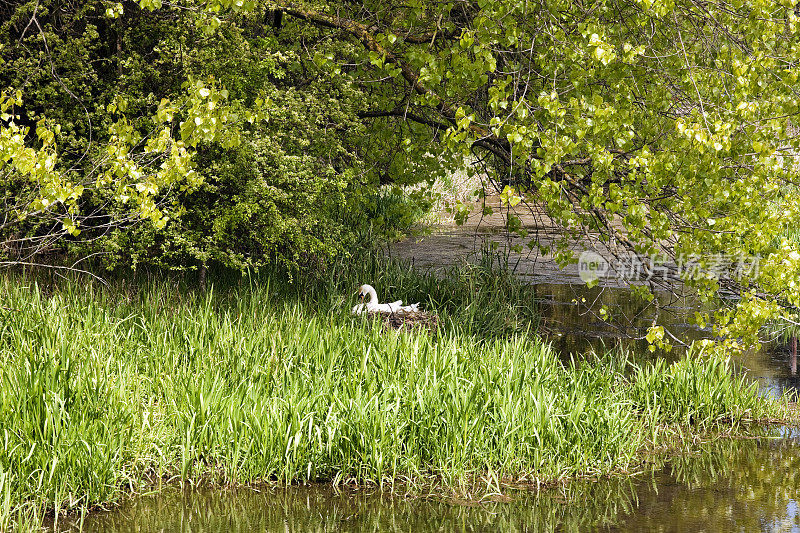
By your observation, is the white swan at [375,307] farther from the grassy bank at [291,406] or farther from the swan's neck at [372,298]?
the grassy bank at [291,406]

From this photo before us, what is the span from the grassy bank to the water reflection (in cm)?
16

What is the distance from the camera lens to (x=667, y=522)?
191 inches

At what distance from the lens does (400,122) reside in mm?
9156

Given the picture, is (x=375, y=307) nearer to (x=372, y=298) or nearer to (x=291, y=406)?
(x=372, y=298)

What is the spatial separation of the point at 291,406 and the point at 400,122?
14.9 feet

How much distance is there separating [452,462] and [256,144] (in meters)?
3.66

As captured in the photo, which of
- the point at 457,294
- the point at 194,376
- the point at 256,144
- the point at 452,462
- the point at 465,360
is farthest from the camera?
the point at 457,294

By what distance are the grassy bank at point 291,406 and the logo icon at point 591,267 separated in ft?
20.2

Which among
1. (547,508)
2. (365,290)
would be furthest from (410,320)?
(547,508)

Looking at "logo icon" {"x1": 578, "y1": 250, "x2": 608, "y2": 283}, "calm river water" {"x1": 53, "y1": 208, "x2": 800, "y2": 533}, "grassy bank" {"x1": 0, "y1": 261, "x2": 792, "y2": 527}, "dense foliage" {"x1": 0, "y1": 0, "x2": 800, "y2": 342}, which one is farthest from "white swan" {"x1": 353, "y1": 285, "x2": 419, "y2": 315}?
"logo icon" {"x1": 578, "y1": 250, "x2": 608, "y2": 283}

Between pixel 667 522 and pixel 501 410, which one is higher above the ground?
pixel 501 410

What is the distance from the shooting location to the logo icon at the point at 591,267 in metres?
13.3

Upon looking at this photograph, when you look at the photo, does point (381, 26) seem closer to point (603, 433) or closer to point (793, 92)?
point (793, 92)

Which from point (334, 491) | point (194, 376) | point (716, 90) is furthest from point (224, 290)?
point (716, 90)
